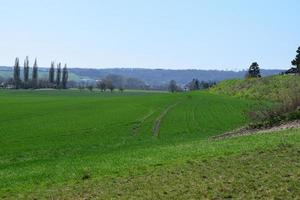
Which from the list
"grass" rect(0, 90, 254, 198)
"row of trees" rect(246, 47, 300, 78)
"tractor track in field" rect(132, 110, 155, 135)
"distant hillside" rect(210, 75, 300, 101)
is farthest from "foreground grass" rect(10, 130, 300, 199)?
"row of trees" rect(246, 47, 300, 78)

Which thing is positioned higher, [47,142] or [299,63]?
[299,63]

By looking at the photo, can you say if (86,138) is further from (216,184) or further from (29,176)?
(216,184)

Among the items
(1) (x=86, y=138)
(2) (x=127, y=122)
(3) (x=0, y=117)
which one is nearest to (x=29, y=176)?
(1) (x=86, y=138)

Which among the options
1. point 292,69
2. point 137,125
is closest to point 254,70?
point 292,69

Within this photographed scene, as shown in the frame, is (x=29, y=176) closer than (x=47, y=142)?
Yes

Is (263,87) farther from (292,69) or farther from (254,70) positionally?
(254,70)

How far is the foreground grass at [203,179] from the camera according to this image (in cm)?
1305

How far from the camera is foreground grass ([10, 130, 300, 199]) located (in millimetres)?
13047

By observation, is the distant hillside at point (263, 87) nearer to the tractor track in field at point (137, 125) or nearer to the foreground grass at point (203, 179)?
the tractor track in field at point (137, 125)

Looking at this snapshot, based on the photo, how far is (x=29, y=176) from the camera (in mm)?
17625

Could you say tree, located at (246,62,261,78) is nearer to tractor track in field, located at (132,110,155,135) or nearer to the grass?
the grass

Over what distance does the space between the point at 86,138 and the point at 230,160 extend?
20.8m

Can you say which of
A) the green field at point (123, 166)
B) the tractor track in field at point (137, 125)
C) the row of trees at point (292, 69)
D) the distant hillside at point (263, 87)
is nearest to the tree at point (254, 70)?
the row of trees at point (292, 69)

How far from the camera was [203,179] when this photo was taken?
14625mm
